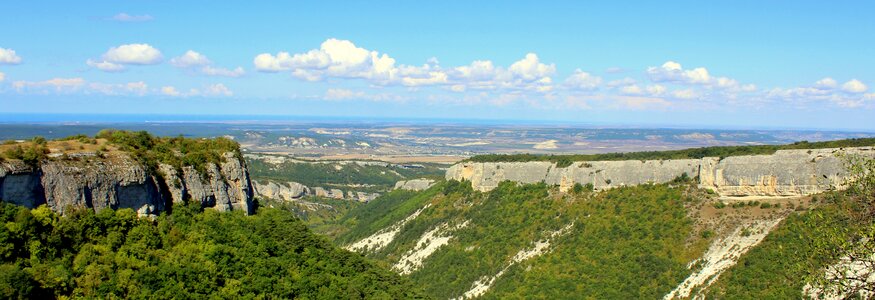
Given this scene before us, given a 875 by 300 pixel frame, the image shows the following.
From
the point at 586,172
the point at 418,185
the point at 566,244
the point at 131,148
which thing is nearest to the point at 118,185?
the point at 131,148

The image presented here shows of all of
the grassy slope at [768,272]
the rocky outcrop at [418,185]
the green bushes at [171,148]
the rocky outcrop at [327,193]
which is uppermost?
the green bushes at [171,148]

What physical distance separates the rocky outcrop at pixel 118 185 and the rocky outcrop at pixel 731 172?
109 ft

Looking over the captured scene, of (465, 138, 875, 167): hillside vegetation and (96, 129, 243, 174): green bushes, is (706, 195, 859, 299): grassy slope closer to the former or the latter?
(465, 138, 875, 167): hillside vegetation

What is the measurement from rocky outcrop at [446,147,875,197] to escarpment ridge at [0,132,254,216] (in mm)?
33411

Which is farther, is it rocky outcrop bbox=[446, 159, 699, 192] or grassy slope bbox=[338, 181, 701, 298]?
rocky outcrop bbox=[446, 159, 699, 192]

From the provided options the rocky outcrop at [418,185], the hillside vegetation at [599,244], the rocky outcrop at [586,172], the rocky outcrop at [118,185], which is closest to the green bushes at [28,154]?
the rocky outcrop at [118,185]

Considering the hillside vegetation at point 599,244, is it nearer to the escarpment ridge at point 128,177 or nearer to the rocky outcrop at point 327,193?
the escarpment ridge at point 128,177

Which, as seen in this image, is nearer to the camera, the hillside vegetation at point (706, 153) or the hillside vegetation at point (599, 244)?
the hillside vegetation at point (599, 244)

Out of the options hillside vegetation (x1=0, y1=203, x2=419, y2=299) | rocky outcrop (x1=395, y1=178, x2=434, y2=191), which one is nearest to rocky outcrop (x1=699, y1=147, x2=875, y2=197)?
hillside vegetation (x1=0, y1=203, x2=419, y2=299)

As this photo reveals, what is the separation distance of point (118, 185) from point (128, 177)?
56 centimetres

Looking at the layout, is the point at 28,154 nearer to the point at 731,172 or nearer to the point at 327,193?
the point at 731,172

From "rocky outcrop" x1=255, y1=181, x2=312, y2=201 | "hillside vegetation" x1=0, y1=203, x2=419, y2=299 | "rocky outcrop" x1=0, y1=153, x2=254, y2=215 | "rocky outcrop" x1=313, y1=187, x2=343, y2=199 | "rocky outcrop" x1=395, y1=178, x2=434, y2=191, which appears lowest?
"rocky outcrop" x1=313, y1=187, x2=343, y2=199

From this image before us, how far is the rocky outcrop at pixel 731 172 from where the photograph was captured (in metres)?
51.4

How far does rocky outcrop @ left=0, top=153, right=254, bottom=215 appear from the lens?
25727 mm
